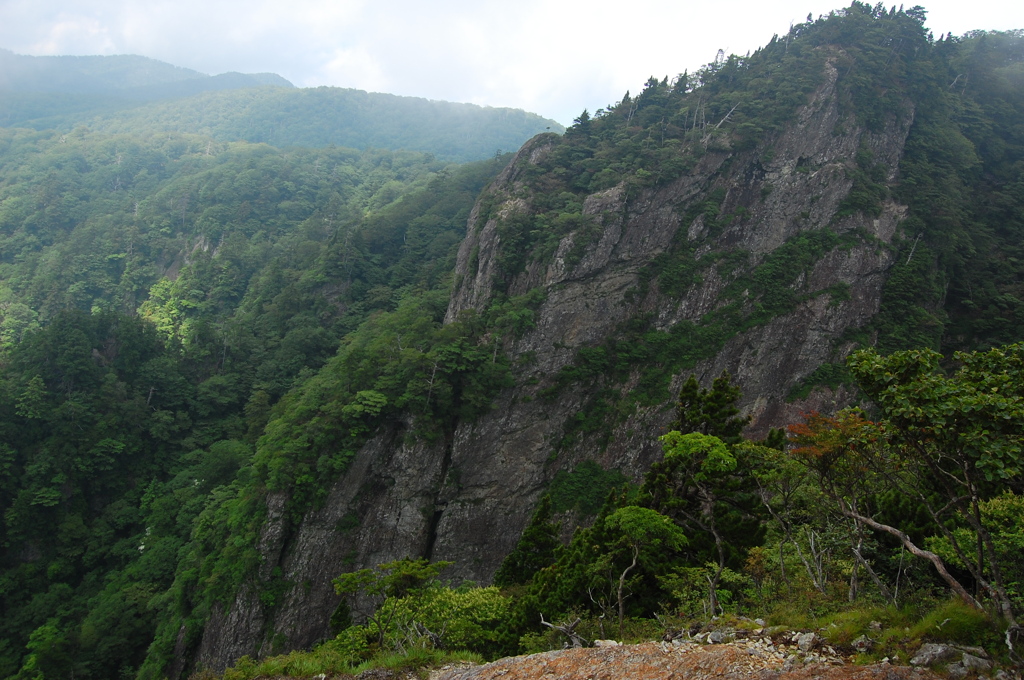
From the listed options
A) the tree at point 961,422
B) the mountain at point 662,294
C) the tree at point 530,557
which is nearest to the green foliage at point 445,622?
the tree at point 530,557

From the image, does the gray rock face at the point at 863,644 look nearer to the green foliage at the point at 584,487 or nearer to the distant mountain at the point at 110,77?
the green foliage at the point at 584,487

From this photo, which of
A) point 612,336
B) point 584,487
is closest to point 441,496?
point 584,487

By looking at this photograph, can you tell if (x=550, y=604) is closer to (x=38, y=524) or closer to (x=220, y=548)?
(x=220, y=548)

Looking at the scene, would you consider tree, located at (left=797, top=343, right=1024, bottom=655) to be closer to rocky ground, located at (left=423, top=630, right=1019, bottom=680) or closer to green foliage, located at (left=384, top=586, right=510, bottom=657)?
rocky ground, located at (left=423, top=630, right=1019, bottom=680)

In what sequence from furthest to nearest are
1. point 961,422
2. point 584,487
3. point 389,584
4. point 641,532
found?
1. point 584,487
2. point 389,584
3. point 641,532
4. point 961,422

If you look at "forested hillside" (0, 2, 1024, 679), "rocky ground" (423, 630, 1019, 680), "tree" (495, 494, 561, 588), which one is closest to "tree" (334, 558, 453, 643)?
"forested hillside" (0, 2, 1024, 679)

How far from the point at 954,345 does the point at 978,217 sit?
421 inches

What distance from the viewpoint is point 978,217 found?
34031mm

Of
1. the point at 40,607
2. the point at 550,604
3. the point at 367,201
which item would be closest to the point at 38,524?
the point at 40,607

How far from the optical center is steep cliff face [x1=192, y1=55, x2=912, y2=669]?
89.3 ft

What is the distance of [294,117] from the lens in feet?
423

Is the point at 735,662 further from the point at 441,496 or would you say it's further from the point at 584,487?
the point at 441,496

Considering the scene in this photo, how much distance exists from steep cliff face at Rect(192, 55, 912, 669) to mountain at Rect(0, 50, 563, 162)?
87.6 meters

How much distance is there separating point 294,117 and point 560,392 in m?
127
